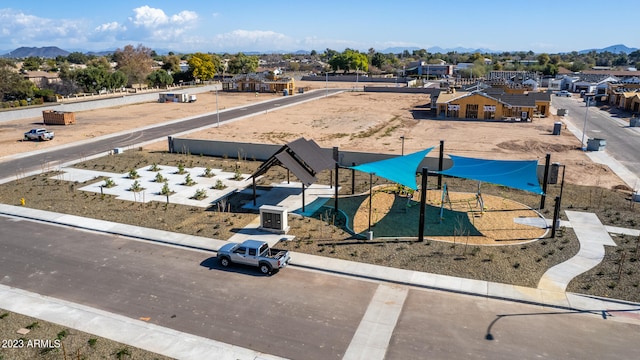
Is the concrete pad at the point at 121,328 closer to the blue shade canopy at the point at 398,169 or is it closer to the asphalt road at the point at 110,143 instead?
the blue shade canopy at the point at 398,169

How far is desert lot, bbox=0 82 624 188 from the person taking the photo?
49094 mm

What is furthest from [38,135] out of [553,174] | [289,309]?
[553,174]

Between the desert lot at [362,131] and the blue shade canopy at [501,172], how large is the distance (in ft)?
37.9

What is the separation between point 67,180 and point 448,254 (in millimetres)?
33122

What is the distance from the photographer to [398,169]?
28641mm

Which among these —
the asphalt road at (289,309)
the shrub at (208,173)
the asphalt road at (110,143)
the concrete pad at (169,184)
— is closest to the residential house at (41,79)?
the asphalt road at (110,143)

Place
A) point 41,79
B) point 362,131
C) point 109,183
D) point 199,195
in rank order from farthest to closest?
point 41,79
point 362,131
point 109,183
point 199,195

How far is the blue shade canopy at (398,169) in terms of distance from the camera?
26.8m

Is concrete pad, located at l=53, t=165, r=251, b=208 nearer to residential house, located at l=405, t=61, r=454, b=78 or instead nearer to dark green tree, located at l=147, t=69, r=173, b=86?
dark green tree, located at l=147, t=69, r=173, b=86

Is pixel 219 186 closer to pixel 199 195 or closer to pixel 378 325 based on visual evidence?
pixel 199 195

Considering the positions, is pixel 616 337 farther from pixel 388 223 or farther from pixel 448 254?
pixel 388 223

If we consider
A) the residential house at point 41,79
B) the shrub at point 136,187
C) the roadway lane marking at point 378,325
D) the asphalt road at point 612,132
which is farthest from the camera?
the residential house at point 41,79

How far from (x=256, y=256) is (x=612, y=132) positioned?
59.3m

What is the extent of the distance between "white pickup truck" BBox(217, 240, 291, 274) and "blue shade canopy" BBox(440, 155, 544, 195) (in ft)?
38.1
